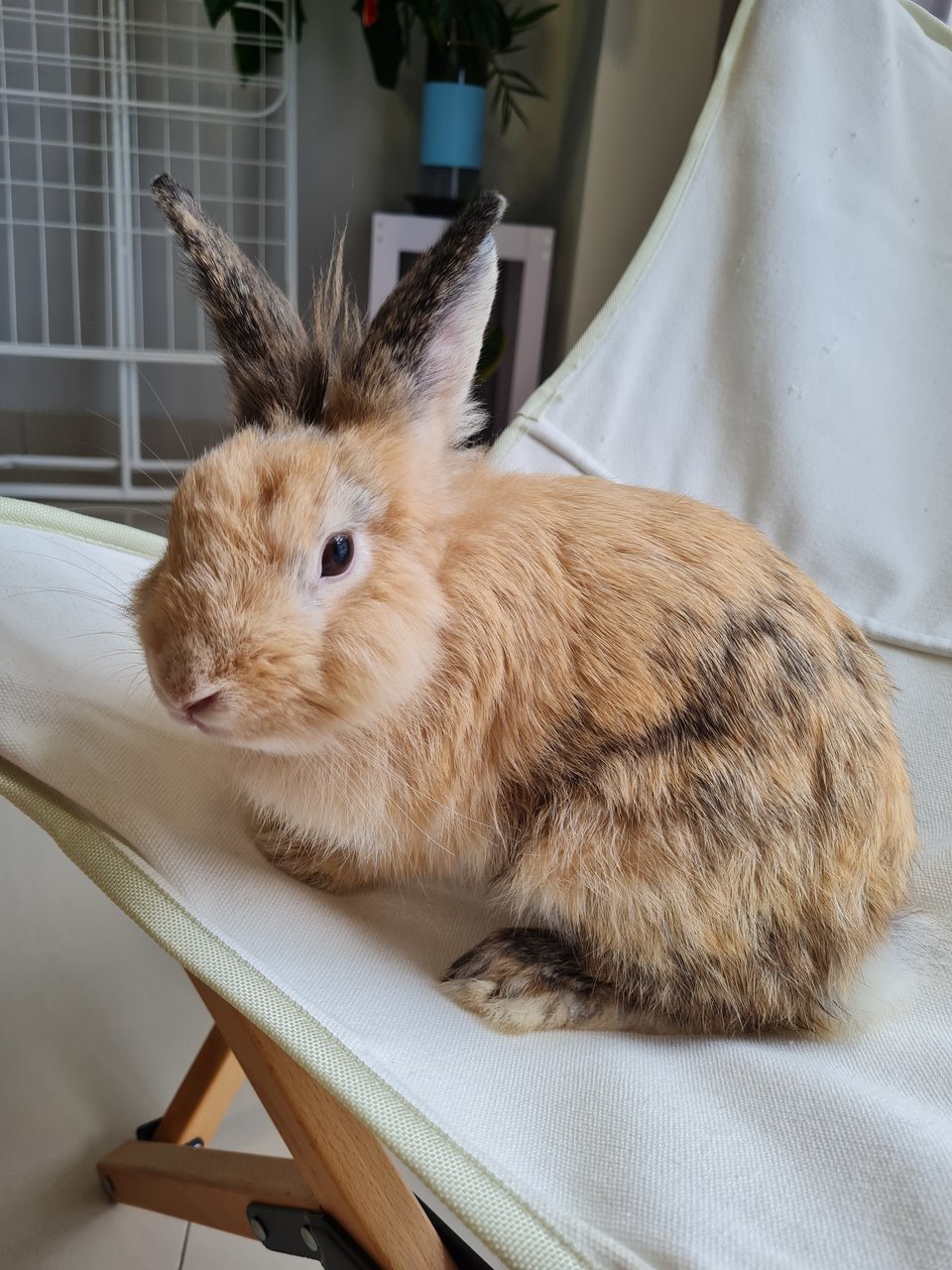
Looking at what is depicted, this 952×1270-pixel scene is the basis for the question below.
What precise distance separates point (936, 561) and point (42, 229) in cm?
277

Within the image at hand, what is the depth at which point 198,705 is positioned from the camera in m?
0.71

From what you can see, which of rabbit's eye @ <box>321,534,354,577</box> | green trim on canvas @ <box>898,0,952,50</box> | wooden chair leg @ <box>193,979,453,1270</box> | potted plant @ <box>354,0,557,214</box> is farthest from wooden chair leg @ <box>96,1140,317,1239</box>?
potted plant @ <box>354,0,557,214</box>

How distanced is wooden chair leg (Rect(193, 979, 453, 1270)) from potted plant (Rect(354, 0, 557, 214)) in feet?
8.99

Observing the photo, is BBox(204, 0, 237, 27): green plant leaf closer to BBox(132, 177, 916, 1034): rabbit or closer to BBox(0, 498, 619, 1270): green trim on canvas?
BBox(132, 177, 916, 1034): rabbit

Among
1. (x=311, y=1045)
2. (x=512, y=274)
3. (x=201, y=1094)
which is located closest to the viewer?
(x=311, y=1045)

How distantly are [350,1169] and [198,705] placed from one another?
34cm

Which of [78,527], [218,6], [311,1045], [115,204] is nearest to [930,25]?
[78,527]

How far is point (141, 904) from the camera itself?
77cm

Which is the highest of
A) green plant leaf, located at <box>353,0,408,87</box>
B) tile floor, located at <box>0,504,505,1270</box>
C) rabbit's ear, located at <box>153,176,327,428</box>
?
green plant leaf, located at <box>353,0,408,87</box>

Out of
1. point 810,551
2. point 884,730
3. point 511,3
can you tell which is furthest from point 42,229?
point 884,730

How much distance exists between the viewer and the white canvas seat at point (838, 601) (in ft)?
2.12

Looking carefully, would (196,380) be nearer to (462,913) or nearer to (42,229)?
(42,229)

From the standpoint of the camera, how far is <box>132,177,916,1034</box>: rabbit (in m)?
0.80

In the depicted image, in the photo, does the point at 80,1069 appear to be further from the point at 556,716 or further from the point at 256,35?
Answer: the point at 256,35
